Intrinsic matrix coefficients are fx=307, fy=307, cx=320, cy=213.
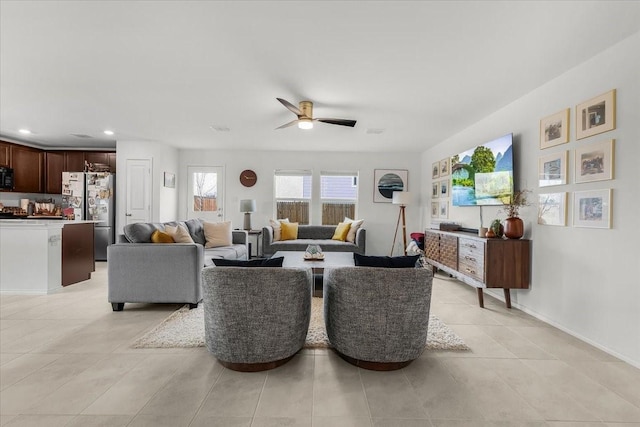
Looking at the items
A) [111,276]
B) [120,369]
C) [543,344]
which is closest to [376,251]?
[543,344]

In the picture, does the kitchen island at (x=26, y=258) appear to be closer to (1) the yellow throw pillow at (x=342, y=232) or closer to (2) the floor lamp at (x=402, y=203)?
(1) the yellow throw pillow at (x=342, y=232)

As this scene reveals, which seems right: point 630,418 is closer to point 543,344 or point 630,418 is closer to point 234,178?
point 543,344

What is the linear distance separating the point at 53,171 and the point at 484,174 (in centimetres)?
807

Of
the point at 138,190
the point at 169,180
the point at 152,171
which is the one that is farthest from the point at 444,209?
the point at 138,190

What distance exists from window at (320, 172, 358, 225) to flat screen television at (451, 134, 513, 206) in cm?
239

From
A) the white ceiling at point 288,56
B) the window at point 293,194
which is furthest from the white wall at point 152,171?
the window at point 293,194

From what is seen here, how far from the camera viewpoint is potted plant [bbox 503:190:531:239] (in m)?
3.22

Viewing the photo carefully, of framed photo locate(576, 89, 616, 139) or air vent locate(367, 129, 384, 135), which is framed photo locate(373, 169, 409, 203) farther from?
framed photo locate(576, 89, 616, 139)

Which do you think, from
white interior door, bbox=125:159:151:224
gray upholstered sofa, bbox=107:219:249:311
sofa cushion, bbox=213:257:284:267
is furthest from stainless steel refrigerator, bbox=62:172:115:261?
sofa cushion, bbox=213:257:284:267

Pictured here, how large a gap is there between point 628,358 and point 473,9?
105 inches

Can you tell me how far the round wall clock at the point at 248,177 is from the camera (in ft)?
22.2

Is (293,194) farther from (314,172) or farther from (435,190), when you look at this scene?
(435,190)

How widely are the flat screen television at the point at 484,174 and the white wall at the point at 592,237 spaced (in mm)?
124

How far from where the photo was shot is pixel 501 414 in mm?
1627
